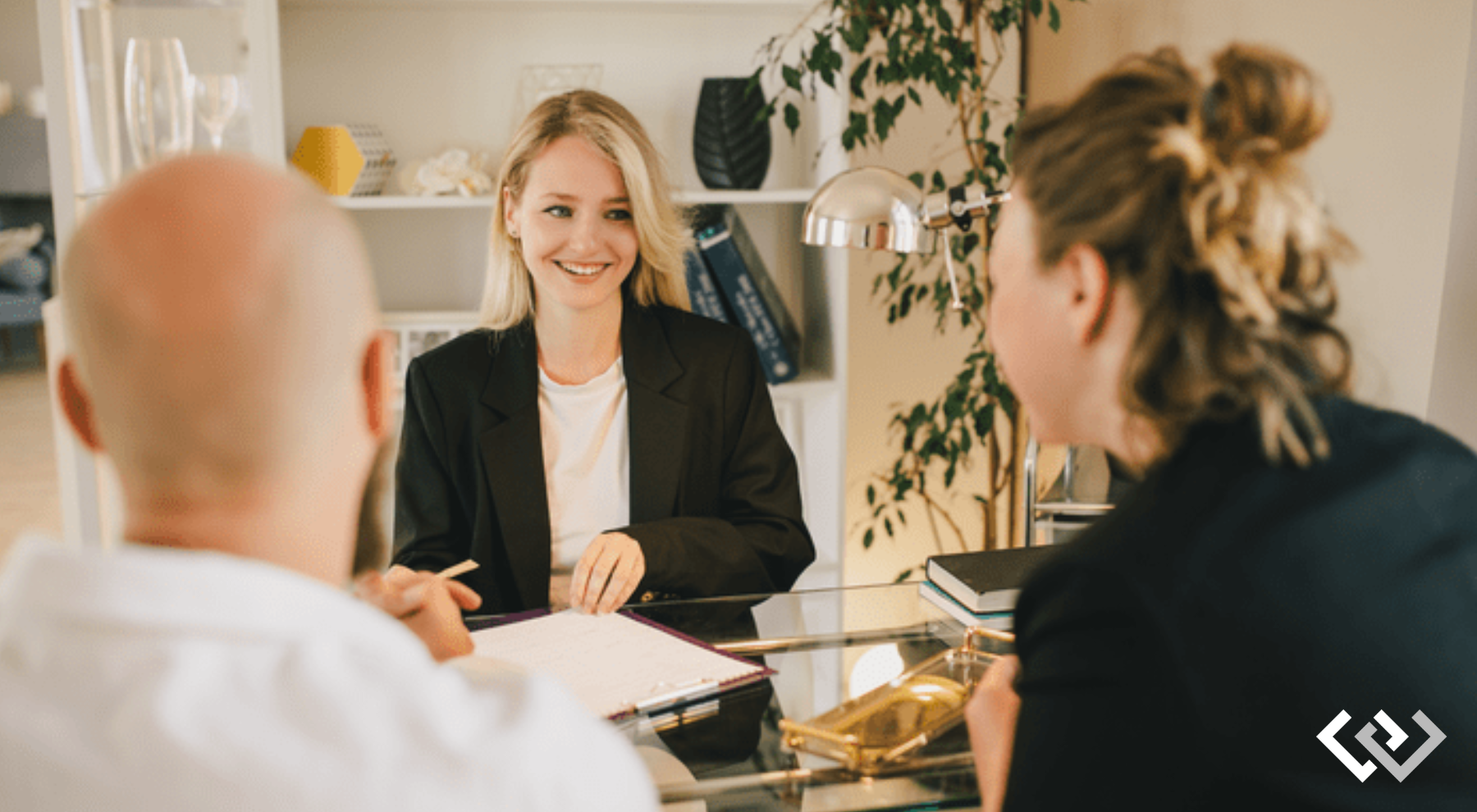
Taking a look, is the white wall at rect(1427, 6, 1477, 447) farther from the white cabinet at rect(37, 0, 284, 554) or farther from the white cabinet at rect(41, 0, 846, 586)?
the white cabinet at rect(37, 0, 284, 554)

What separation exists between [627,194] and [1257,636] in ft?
4.64

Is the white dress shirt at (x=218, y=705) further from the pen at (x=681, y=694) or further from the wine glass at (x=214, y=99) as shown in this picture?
the wine glass at (x=214, y=99)

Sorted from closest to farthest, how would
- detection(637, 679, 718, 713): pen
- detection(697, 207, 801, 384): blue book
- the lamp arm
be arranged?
detection(637, 679, 718, 713): pen, the lamp arm, detection(697, 207, 801, 384): blue book

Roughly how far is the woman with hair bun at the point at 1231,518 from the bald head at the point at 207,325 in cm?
53

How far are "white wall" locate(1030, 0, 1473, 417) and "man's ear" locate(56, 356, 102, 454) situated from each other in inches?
68.4

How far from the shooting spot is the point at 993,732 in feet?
3.20

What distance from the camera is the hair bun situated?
802 mm

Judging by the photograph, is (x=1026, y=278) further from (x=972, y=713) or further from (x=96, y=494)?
(x=96, y=494)

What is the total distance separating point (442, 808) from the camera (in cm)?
55

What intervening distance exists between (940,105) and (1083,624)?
2.29m

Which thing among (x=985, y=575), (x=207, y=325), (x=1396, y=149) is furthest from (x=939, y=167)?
(x=207, y=325)

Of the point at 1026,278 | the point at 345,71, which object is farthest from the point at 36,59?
the point at 1026,278

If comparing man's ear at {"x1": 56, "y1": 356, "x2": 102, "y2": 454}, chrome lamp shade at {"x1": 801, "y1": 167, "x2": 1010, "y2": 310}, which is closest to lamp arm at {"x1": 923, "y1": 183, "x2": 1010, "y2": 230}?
chrome lamp shade at {"x1": 801, "y1": 167, "x2": 1010, "y2": 310}

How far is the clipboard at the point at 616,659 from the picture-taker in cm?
121
